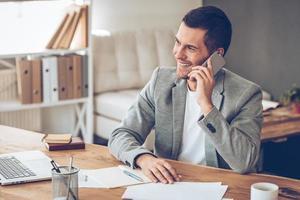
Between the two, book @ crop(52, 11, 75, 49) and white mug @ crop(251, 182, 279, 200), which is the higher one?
book @ crop(52, 11, 75, 49)

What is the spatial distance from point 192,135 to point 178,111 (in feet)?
0.36

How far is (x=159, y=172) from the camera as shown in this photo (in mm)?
2219

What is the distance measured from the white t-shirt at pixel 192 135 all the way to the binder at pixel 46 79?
92.1 inches

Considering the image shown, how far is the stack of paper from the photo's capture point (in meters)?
2.04

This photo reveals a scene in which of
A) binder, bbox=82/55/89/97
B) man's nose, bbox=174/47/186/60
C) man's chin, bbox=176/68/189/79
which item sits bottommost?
binder, bbox=82/55/89/97

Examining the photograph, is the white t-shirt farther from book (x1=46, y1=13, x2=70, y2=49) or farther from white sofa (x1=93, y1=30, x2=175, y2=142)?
book (x1=46, y1=13, x2=70, y2=49)

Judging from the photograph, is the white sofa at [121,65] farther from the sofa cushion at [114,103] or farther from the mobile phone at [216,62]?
the mobile phone at [216,62]

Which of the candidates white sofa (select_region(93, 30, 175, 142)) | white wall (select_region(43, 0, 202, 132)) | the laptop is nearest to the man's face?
the laptop

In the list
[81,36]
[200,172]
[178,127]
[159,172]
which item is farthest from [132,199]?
[81,36]

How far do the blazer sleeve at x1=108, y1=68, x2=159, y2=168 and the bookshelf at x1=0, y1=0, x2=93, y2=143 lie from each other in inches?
85.2

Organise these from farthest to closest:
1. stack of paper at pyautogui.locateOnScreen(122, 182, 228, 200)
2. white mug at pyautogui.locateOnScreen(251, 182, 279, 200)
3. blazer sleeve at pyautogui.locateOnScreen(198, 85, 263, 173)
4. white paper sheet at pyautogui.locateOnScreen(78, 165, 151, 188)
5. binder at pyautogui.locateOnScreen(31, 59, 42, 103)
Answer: binder at pyautogui.locateOnScreen(31, 59, 42, 103) → blazer sleeve at pyautogui.locateOnScreen(198, 85, 263, 173) → white paper sheet at pyautogui.locateOnScreen(78, 165, 151, 188) → stack of paper at pyautogui.locateOnScreen(122, 182, 228, 200) → white mug at pyautogui.locateOnScreen(251, 182, 279, 200)

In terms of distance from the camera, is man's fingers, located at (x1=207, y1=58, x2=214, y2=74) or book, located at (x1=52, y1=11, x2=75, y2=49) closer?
man's fingers, located at (x1=207, y1=58, x2=214, y2=74)

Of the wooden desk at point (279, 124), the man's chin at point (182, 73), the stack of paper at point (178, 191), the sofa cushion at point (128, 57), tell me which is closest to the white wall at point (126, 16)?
the sofa cushion at point (128, 57)

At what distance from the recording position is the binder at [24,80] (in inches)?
183
